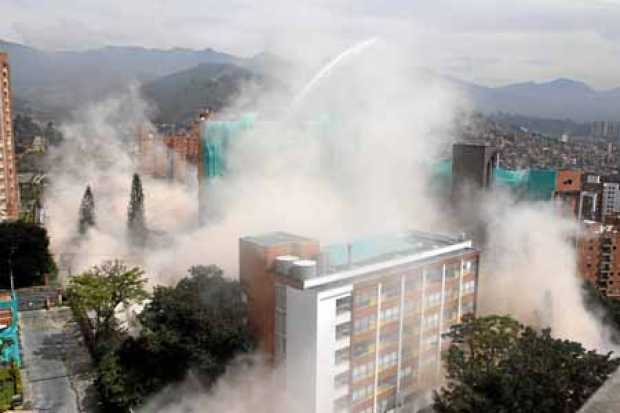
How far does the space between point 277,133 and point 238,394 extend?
33.3 ft

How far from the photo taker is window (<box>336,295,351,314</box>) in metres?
8.82

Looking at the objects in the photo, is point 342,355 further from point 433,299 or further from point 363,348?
point 433,299

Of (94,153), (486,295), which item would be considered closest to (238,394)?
(486,295)

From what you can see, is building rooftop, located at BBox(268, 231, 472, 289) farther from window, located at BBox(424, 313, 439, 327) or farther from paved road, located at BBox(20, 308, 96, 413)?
paved road, located at BBox(20, 308, 96, 413)

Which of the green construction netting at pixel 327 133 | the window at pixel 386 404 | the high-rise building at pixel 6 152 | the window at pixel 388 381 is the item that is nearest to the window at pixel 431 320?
the window at pixel 388 381

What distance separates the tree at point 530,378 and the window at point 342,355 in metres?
1.52

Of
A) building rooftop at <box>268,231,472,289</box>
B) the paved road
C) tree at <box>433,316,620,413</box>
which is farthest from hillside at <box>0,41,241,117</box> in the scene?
tree at <box>433,316,620,413</box>

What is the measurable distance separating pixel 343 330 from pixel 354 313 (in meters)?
0.30

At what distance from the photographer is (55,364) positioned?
12094 mm

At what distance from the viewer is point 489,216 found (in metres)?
16.4

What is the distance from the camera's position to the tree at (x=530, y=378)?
694cm

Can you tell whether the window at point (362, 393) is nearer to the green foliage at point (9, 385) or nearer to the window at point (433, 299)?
the window at point (433, 299)

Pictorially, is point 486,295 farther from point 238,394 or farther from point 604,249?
point 604,249

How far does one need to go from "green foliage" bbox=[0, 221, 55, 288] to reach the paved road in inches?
89.8
